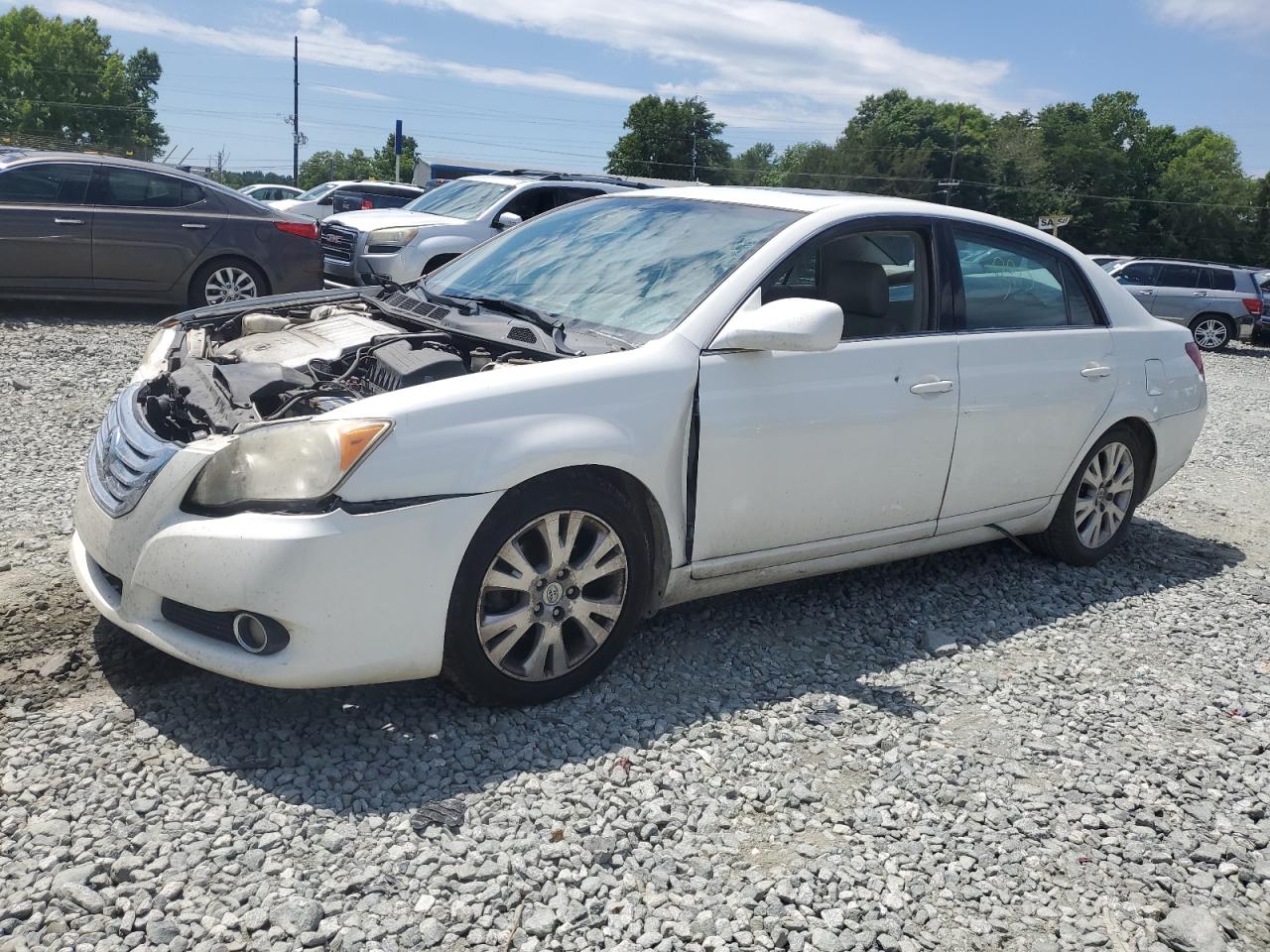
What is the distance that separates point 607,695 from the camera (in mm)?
3678

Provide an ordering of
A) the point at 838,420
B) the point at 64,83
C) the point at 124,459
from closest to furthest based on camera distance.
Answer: the point at 124,459 → the point at 838,420 → the point at 64,83

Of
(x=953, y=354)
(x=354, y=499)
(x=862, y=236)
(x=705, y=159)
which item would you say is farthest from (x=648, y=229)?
(x=705, y=159)

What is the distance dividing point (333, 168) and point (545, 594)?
15853 cm

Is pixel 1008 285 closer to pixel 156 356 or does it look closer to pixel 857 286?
pixel 857 286

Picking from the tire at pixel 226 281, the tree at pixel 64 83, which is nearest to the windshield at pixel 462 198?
the tire at pixel 226 281

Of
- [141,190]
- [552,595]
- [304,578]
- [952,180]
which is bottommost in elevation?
[552,595]

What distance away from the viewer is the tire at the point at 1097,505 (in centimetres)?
520

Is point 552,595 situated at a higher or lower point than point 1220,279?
lower

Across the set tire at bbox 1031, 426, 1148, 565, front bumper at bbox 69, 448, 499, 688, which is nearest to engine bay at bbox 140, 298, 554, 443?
front bumper at bbox 69, 448, 499, 688

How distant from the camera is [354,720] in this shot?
338cm

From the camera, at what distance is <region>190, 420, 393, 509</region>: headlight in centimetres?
301

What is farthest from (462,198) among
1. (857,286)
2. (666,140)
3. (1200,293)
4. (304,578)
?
(666,140)

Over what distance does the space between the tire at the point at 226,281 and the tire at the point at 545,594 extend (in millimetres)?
8281

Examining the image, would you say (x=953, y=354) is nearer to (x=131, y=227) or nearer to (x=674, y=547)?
(x=674, y=547)
